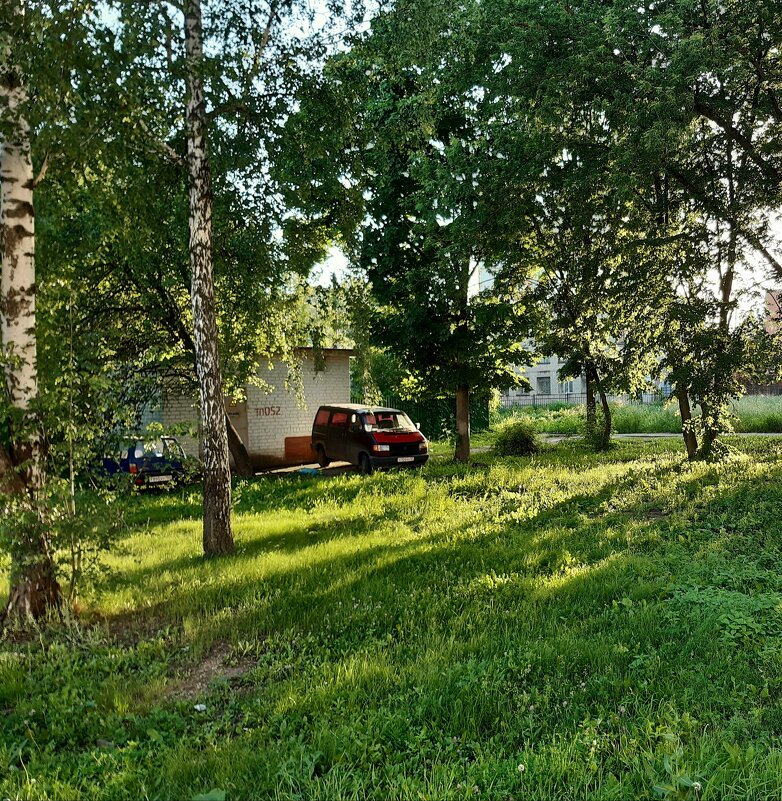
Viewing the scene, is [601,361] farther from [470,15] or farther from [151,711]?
[151,711]

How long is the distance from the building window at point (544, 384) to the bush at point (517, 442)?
43.0 meters

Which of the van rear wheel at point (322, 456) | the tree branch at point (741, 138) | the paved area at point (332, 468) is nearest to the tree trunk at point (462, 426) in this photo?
the paved area at point (332, 468)

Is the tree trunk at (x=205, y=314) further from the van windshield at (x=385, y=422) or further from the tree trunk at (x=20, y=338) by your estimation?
the van windshield at (x=385, y=422)

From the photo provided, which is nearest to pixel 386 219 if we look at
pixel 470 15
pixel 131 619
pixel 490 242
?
pixel 490 242

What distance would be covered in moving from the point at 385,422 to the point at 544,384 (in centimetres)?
4869

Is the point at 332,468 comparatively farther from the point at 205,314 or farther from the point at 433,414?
the point at 205,314

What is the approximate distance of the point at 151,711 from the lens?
394 cm

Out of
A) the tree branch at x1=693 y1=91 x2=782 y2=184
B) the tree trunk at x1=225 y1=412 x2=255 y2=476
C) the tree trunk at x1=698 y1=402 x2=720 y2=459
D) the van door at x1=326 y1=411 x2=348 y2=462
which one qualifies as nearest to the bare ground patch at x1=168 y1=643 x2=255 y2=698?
the tree trunk at x1=698 y1=402 x2=720 y2=459

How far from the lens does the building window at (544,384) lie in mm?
62656

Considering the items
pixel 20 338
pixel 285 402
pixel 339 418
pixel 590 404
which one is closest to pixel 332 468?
pixel 339 418

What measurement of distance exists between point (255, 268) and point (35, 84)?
576 centimetres

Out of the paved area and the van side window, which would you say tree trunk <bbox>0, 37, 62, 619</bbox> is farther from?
the van side window

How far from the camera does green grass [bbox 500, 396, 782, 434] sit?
82.6 feet

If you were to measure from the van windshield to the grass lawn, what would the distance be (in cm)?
807
